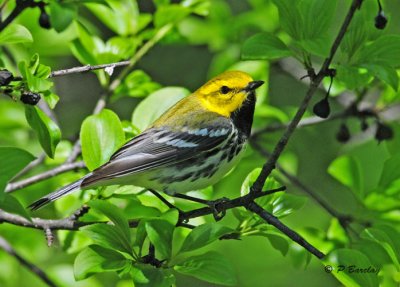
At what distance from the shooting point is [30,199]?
3.37 m

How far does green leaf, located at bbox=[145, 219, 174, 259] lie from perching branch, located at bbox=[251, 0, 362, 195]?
322mm

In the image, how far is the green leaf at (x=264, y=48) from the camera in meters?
2.40

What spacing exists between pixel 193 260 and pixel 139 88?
1.27m

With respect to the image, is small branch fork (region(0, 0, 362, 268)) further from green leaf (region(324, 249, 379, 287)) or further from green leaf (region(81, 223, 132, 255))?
green leaf (region(81, 223, 132, 255))

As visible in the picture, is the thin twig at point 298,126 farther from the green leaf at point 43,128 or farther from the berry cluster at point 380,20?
the green leaf at point 43,128

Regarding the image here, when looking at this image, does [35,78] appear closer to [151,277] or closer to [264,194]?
[151,277]

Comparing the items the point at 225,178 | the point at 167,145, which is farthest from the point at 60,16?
the point at 225,178

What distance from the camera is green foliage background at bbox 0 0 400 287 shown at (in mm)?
2191

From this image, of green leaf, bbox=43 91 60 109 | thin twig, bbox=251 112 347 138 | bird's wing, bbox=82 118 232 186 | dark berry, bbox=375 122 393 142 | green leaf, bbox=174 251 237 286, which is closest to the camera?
green leaf, bbox=174 251 237 286

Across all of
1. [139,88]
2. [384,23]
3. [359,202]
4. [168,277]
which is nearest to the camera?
[168,277]

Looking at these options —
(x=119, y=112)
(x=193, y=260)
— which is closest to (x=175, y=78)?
(x=119, y=112)

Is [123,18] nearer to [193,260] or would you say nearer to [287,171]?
[287,171]

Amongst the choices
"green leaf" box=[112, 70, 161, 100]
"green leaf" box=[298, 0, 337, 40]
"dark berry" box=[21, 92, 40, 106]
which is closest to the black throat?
"green leaf" box=[112, 70, 161, 100]

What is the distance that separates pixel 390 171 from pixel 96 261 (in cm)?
129
